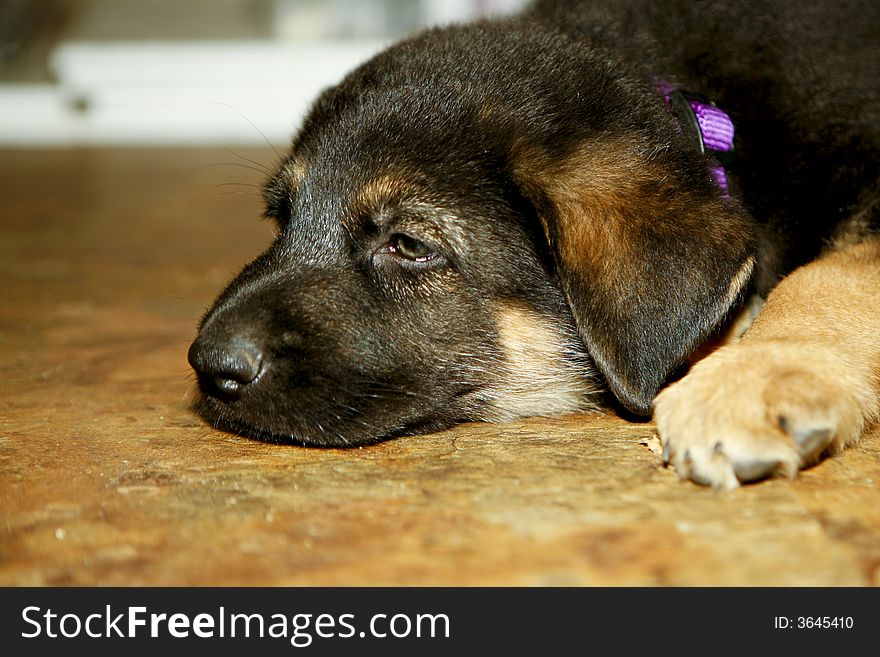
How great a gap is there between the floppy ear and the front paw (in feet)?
0.37

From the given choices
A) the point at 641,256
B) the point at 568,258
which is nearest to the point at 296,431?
the point at 568,258

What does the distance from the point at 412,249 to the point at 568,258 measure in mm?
417

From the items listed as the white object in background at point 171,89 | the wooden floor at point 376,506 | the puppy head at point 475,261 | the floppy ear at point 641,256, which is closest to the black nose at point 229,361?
the puppy head at point 475,261

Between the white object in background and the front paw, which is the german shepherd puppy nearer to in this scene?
the front paw

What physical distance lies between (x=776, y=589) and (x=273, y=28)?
1315 centimetres

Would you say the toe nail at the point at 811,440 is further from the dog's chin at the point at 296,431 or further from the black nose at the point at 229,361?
the black nose at the point at 229,361

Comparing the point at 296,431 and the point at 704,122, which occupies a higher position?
the point at 704,122

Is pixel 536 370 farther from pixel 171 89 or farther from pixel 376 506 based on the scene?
pixel 171 89

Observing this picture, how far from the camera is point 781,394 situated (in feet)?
7.54

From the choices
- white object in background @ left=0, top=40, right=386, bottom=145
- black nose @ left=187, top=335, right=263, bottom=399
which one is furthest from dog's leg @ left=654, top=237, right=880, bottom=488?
white object in background @ left=0, top=40, right=386, bottom=145

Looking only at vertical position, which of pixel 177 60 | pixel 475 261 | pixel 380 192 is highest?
pixel 380 192

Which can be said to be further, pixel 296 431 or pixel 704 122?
pixel 704 122

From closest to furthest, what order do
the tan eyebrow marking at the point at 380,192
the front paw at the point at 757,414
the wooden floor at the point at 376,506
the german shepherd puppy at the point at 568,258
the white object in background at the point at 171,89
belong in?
the wooden floor at the point at 376,506 < the front paw at the point at 757,414 < the german shepherd puppy at the point at 568,258 < the tan eyebrow marking at the point at 380,192 < the white object in background at the point at 171,89

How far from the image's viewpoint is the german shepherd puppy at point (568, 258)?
2.53 meters
